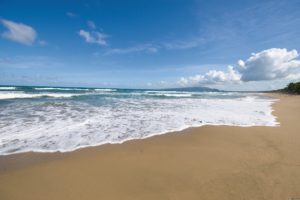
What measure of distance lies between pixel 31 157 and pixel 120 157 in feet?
5.97

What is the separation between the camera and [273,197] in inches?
93.8

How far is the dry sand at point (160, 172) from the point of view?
250cm

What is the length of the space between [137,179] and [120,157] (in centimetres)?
95

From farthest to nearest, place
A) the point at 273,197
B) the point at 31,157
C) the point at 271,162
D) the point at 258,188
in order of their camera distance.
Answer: the point at 31,157 → the point at 271,162 → the point at 258,188 → the point at 273,197

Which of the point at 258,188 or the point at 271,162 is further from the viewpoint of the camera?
the point at 271,162

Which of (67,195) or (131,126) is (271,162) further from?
(131,126)

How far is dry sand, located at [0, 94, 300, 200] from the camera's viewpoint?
2.50 meters

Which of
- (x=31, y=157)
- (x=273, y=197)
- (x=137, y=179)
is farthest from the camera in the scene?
(x=31, y=157)

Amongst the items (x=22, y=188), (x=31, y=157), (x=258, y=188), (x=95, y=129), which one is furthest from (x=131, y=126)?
(x=258, y=188)

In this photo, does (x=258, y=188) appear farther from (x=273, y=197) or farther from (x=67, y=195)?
(x=67, y=195)

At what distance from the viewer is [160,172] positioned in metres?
3.08

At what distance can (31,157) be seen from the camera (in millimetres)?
3668

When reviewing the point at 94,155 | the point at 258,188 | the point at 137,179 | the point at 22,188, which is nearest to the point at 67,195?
the point at 22,188

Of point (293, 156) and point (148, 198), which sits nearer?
point (148, 198)
